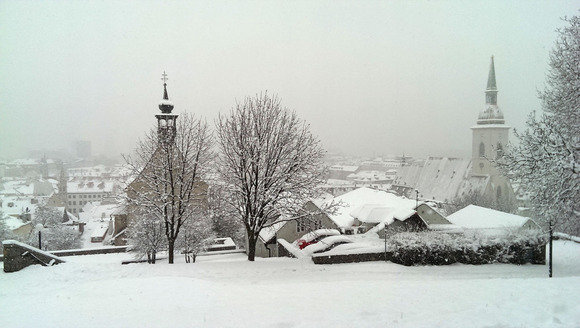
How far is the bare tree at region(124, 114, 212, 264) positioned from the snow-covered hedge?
33.2 feet

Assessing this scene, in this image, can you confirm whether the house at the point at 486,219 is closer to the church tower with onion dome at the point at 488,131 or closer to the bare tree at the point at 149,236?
the bare tree at the point at 149,236

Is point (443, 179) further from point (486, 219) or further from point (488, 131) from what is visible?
point (486, 219)

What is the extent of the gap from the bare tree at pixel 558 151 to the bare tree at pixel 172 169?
1363 cm

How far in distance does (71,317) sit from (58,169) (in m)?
95.1

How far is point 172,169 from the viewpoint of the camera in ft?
58.1

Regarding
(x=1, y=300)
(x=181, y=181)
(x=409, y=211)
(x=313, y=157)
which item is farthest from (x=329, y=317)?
(x=409, y=211)

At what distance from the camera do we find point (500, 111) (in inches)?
2496

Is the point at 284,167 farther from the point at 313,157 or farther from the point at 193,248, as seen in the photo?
the point at 193,248

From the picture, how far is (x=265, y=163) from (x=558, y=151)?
36.4 feet

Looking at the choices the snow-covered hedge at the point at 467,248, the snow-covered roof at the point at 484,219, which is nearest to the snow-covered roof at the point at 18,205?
the snow-covered hedge at the point at 467,248

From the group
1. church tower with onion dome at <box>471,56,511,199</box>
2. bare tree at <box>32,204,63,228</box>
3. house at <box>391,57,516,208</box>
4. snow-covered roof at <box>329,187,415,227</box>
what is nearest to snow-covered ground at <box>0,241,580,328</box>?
snow-covered roof at <box>329,187,415,227</box>

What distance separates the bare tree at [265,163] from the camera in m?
16.3

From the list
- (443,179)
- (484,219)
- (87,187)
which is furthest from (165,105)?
(87,187)

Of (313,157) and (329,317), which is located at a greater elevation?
(313,157)
